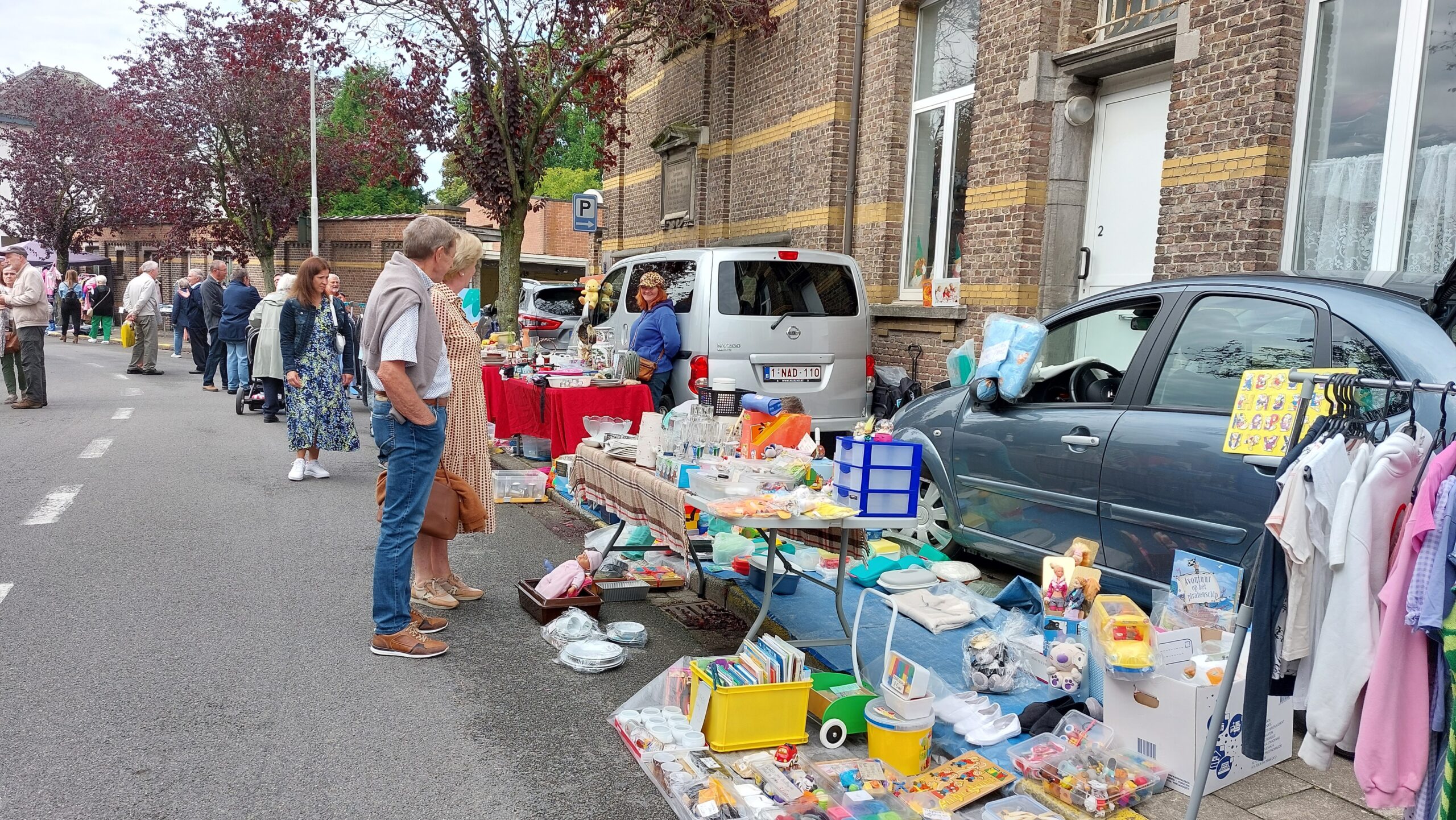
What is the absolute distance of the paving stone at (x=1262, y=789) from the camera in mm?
3479

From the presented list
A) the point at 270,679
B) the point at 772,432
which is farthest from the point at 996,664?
the point at 270,679

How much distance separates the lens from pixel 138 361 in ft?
60.7

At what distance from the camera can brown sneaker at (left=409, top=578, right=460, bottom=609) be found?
5484 mm

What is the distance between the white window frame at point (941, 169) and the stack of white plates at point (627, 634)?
7327 mm

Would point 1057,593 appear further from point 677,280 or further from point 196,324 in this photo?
point 196,324

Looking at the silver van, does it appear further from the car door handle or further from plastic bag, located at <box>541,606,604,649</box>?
the car door handle

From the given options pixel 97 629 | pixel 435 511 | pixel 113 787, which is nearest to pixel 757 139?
pixel 435 511

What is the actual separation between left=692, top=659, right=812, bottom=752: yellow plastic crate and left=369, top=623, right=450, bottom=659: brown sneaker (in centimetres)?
150

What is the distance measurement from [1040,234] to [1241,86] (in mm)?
2369

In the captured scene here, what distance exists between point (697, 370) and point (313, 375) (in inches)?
129

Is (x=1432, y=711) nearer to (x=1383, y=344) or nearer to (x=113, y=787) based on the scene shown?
(x=1383, y=344)

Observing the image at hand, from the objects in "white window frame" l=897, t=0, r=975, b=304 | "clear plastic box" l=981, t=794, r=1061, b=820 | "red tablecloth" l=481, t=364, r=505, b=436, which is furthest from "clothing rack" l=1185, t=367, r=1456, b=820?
"white window frame" l=897, t=0, r=975, b=304

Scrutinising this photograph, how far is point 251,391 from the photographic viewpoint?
13.2 m

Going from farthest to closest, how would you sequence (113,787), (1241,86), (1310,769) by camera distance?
1. (1241,86)
2. (1310,769)
3. (113,787)
